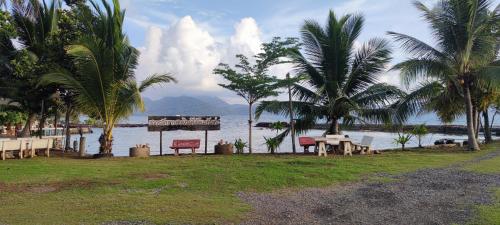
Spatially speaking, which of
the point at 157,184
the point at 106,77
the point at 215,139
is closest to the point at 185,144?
the point at 106,77

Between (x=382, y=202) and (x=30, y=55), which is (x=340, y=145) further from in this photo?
(x=30, y=55)

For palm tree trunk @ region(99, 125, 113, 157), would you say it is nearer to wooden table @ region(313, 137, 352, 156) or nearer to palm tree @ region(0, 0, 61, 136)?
palm tree @ region(0, 0, 61, 136)

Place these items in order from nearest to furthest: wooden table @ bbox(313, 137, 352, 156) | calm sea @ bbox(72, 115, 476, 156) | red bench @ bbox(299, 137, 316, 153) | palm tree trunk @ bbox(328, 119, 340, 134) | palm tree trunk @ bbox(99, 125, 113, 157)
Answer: wooden table @ bbox(313, 137, 352, 156)
palm tree trunk @ bbox(99, 125, 113, 157)
red bench @ bbox(299, 137, 316, 153)
palm tree trunk @ bbox(328, 119, 340, 134)
calm sea @ bbox(72, 115, 476, 156)

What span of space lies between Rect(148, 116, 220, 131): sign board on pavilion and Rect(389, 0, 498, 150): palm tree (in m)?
8.87

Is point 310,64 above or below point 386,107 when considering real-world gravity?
above

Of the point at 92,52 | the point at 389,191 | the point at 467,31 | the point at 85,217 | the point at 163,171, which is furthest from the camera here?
the point at 467,31

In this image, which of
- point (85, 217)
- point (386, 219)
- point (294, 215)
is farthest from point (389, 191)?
point (85, 217)

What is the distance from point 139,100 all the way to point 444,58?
13.7m

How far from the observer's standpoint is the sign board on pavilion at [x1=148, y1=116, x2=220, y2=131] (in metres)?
18.9

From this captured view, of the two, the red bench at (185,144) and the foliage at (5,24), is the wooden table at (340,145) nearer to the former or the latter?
the red bench at (185,144)

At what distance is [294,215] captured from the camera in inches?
296

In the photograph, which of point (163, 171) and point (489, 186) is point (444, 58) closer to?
point (489, 186)

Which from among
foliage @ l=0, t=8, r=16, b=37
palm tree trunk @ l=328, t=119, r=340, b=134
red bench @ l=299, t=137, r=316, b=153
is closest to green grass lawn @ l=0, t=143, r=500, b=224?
red bench @ l=299, t=137, r=316, b=153

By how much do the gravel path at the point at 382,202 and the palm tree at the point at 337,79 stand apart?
27.6 feet
